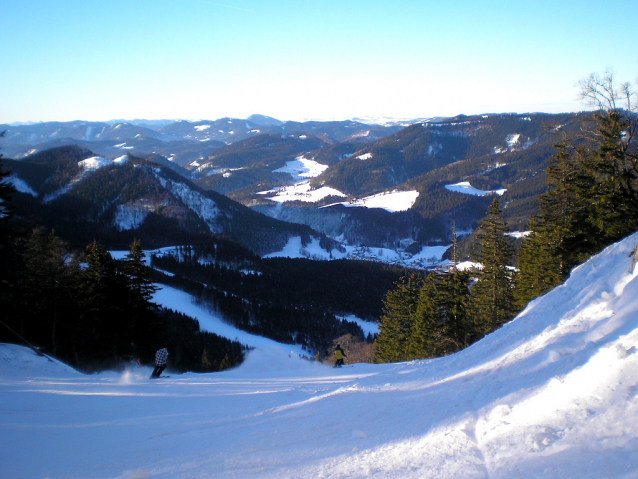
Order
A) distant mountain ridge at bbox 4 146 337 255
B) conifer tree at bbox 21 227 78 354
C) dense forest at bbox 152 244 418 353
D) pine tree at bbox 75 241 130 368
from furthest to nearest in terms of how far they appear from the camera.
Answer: distant mountain ridge at bbox 4 146 337 255 < dense forest at bbox 152 244 418 353 < conifer tree at bbox 21 227 78 354 < pine tree at bbox 75 241 130 368

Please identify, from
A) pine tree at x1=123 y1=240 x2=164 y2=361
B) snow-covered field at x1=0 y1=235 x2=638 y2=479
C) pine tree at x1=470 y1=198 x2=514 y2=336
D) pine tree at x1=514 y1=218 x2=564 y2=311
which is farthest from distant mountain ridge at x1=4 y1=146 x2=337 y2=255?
snow-covered field at x1=0 y1=235 x2=638 y2=479

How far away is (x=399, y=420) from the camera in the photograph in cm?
703

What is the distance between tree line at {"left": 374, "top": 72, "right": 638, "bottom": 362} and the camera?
18.3 meters

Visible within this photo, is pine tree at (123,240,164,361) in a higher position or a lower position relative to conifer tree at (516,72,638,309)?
lower

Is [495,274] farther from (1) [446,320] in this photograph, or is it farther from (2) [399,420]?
(2) [399,420]

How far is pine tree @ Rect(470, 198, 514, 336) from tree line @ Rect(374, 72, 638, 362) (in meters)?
0.07

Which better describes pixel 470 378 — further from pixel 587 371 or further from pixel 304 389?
pixel 304 389

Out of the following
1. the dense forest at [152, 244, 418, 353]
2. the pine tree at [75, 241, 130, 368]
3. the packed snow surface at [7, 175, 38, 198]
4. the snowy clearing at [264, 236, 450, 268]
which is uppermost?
the packed snow surface at [7, 175, 38, 198]

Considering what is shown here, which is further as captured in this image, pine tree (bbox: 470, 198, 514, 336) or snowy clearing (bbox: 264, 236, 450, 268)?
snowy clearing (bbox: 264, 236, 450, 268)

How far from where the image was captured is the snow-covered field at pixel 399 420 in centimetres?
477

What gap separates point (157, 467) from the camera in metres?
5.68

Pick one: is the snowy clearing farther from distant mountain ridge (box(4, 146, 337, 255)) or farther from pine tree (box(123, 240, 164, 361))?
pine tree (box(123, 240, 164, 361))

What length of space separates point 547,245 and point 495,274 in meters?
3.82

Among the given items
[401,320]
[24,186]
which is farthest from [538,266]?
[24,186]
